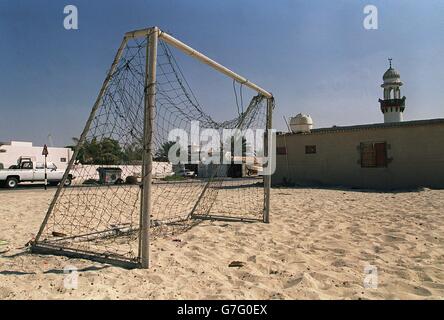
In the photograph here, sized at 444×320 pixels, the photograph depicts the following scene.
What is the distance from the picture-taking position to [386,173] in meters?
14.9

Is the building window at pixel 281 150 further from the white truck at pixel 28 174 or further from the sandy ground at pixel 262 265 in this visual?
the sandy ground at pixel 262 265

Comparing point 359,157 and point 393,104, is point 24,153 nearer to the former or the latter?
point 359,157

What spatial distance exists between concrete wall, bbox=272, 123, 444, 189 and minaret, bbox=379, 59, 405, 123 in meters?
9.14

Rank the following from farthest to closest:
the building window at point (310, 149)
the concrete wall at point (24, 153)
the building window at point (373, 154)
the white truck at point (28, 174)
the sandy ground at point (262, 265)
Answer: the concrete wall at point (24, 153), the white truck at point (28, 174), the building window at point (310, 149), the building window at point (373, 154), the sandy ground at point (262, 265)

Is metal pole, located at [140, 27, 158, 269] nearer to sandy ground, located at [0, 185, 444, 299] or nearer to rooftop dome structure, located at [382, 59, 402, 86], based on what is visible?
sandy ground, located at [0, 185, 444, 299]

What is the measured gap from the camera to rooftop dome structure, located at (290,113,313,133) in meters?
17.8

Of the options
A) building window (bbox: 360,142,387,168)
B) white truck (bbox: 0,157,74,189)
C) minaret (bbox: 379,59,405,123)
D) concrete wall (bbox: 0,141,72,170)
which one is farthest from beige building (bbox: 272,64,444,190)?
concrete wall (bbox: 0,141,72,170)

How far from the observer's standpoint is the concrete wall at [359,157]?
14.0 meters

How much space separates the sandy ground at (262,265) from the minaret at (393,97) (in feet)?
61.9

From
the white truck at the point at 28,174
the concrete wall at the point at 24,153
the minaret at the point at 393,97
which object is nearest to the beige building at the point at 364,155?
the minaret at the point at 393,97
